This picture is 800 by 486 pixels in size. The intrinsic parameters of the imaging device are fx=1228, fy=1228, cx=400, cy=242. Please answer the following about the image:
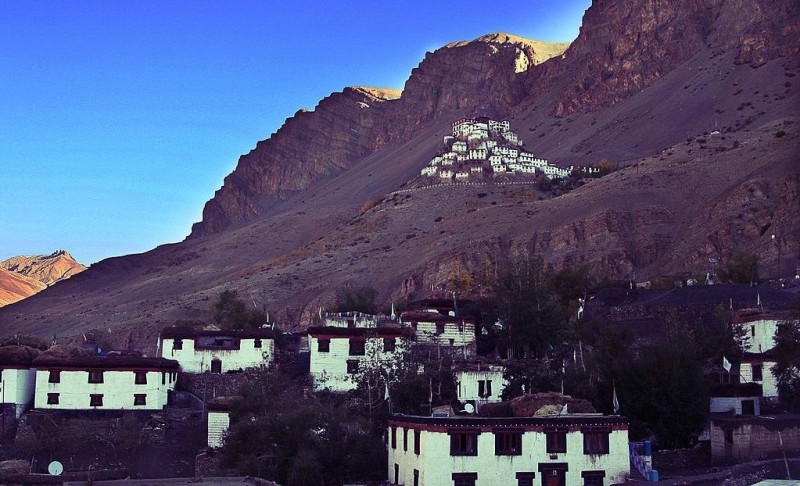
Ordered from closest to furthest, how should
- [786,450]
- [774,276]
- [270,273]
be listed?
[786,450]
[774,276]
[270,273]

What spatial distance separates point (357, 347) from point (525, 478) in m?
14.8

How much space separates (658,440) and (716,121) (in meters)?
116

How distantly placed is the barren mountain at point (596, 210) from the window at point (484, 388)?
39556 millimetres

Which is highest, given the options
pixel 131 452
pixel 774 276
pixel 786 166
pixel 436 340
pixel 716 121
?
pixel 716 121

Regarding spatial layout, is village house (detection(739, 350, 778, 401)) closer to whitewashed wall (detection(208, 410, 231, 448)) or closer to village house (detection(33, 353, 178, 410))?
whitewashed wall (detection(208, 410, 231, 448))

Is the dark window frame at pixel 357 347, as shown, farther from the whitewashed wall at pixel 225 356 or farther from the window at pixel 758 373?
the window at pixel 758 373

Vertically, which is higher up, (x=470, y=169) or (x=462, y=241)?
(x=470, y=169)

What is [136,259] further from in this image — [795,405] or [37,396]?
[795,405]

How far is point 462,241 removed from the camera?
11412 centimetres

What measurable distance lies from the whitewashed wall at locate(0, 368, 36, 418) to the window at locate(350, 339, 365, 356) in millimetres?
13339

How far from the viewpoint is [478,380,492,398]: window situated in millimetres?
47250

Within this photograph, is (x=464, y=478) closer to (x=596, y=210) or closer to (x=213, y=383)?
(x=213, y=383)

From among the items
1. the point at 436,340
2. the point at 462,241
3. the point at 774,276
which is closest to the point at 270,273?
the point at 462,241

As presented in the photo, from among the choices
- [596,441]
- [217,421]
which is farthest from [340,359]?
[596,441]
